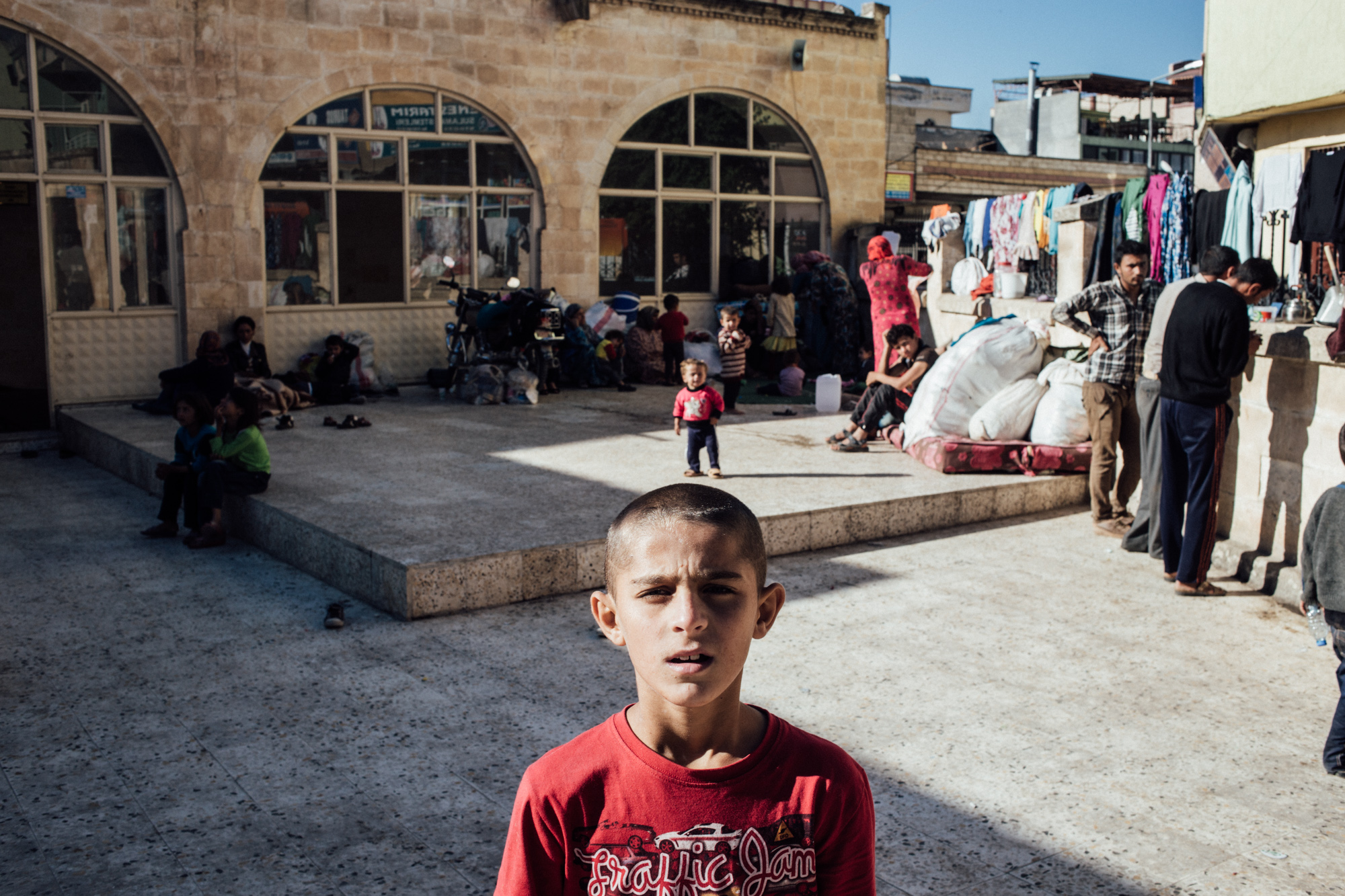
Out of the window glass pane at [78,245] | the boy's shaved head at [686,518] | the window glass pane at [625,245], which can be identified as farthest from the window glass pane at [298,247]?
the boy's shaved head at [686,518]

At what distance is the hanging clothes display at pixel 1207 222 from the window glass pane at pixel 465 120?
8686 millimetres

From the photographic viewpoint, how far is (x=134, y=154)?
41.9 ft

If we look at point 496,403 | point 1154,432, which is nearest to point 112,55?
point 496,403

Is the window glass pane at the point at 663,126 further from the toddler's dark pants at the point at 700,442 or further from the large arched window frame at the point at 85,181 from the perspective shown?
the toddler's dark pants at the point at 700,442

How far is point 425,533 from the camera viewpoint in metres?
6.63

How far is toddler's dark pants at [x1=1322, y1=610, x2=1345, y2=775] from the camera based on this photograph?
13.7ft

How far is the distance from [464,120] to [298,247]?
274 centimetres

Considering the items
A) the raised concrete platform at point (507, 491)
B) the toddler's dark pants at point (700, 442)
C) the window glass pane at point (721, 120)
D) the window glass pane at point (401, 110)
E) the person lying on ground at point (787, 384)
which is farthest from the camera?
the window glass pane at point (721, 120)

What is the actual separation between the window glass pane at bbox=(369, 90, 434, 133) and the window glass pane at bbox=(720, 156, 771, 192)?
462 centimetres

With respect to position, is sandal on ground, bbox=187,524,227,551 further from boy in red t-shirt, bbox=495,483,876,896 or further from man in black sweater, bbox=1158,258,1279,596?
boy in red t-shirt, bbox=495,483,876,896

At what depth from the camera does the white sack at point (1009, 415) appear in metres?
8.94

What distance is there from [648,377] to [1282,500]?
945 centimetres

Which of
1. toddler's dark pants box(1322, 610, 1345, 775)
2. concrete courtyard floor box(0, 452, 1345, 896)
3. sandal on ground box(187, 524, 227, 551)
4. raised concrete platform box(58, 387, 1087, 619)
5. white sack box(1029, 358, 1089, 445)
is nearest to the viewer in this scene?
concrete courtyard floor box(0, 452, 1345, 896)

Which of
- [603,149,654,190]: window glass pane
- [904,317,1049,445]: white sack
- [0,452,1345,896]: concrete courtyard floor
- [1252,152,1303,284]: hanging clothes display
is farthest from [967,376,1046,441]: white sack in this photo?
[603,149,654,190]: window glass pane
